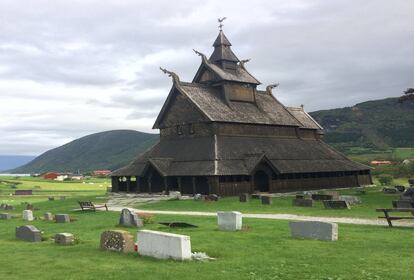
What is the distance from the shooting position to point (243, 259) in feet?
49.8

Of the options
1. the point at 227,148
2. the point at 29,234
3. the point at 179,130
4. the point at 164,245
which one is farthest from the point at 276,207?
the point at 179,130

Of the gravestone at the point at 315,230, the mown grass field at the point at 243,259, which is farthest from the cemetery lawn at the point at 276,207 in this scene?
the gravestone at the point at 315,230

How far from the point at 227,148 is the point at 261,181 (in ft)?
20.0

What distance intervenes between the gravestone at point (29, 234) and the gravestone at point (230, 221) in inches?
327

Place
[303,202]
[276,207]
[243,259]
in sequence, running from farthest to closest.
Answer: [276,207] < [303,202] < [243,259]

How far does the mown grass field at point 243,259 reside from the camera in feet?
43.3

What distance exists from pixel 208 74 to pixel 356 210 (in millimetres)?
35211

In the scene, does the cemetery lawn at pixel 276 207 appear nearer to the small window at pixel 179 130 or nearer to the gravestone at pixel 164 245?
the small window at pixel 179 130

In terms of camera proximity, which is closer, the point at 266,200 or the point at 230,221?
the point at 230,221

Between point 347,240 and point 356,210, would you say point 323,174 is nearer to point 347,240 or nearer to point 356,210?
point 356,210

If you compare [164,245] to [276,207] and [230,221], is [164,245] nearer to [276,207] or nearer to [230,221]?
[230,221]

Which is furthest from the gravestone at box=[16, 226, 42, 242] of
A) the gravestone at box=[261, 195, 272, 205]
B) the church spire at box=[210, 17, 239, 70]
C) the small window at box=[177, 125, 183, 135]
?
the church spire at box=[210, 17, 239, 70]

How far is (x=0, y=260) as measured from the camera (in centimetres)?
1659

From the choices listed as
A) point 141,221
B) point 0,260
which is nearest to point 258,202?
point 141,221
